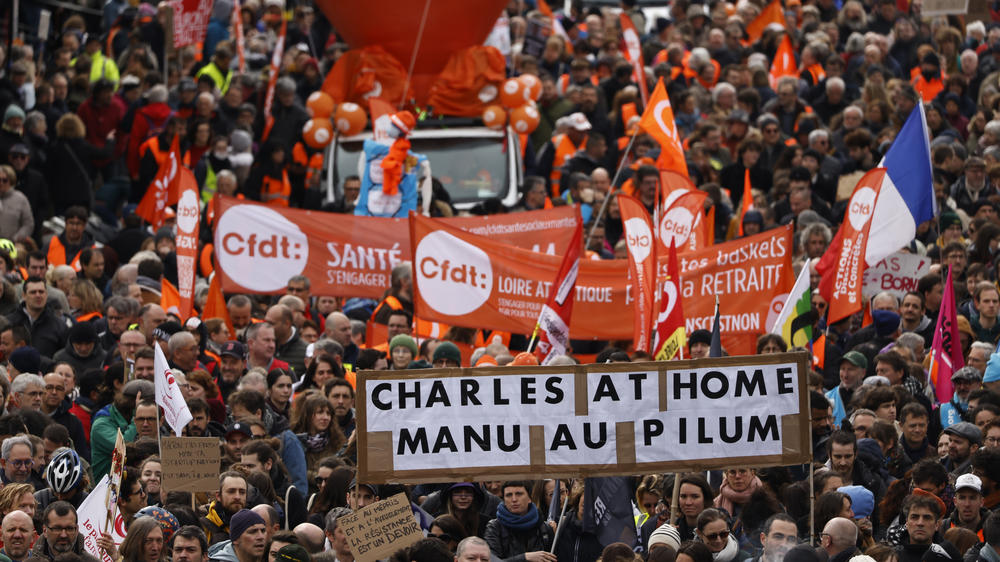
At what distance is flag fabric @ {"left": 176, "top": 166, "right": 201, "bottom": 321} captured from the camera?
1523 cm

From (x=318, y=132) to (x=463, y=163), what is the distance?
5.98 feet

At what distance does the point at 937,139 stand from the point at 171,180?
731 cm

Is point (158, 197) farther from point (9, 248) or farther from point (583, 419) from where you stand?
point (583, 419)

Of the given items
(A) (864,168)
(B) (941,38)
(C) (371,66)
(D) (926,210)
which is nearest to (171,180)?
(C) (371,66)

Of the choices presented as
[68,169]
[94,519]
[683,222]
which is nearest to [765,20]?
[68,169]

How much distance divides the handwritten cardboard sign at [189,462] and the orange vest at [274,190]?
10.4 m

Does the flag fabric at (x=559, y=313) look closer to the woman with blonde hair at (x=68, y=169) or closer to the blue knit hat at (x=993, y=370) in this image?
the blue knit hat at (x=993, y=370)

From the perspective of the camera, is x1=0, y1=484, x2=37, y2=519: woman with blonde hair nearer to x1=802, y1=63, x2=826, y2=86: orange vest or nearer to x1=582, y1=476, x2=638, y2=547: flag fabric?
x1=582, y1=476, x2=638, y2=547: flag fabric

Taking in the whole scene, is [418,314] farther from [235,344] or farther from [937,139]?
[937,139]

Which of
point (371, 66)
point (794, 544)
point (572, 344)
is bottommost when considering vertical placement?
point (794, 544)

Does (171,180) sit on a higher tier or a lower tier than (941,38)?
lower

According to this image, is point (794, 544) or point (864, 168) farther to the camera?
point (864, 168)

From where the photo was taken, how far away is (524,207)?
19.6 meters

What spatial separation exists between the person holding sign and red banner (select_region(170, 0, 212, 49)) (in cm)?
1466
